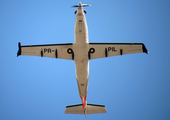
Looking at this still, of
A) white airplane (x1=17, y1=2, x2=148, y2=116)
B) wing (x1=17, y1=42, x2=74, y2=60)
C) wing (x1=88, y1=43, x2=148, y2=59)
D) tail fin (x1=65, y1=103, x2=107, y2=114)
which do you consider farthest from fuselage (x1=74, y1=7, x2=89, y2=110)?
tail fin (x1=65, y1=103, x2=107, y2=114)

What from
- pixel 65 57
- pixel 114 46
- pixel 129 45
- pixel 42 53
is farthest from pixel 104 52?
pixel 42 53

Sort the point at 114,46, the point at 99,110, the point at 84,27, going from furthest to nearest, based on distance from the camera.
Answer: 1. the point at 99,110
2. the point at 114,46
3. the point at 84,27

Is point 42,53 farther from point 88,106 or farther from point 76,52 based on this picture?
point 88,106

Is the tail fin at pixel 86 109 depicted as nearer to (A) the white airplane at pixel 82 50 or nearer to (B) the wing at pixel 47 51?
(A) the white airplane at pixel 82 50

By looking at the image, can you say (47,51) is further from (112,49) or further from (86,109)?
(86,109)

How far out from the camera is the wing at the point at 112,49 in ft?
115

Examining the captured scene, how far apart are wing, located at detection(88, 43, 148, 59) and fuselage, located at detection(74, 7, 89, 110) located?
4.91ft

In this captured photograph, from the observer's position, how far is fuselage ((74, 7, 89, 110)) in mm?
32844

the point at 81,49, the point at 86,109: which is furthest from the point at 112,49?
the point at 86,109

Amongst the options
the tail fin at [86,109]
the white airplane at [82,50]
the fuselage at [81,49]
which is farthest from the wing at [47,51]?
the tail fin at [86,109]

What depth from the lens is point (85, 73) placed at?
35.1 metres

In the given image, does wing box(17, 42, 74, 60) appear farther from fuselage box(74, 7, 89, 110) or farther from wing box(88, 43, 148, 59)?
wing box(88, 43, 148, 59)

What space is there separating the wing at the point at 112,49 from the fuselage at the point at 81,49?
150 centimetres

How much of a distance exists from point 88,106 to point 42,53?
1398 cm
